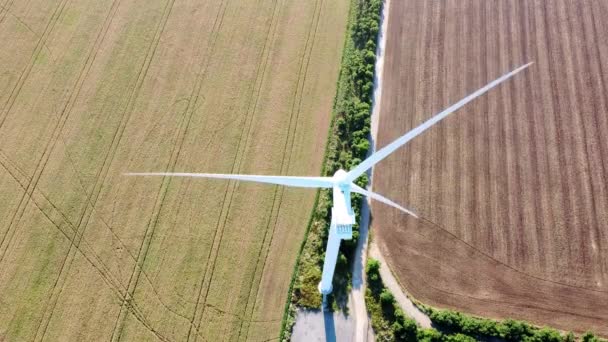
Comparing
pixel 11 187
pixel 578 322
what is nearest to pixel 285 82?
pixel 11 187

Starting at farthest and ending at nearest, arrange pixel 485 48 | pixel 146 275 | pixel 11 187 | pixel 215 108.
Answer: pixel 485 48
pixel 215 108
pixel 11 187
pixel 146 275

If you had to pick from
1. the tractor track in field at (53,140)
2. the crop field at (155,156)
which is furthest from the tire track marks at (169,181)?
the tractor track in field at (53,140)

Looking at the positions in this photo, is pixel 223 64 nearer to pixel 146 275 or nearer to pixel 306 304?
pixel 146 275

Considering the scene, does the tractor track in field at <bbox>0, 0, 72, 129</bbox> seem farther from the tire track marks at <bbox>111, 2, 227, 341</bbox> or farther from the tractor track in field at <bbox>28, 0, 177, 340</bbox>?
the tire track marks at <bbox>111, 2, 227, 341</bbox>

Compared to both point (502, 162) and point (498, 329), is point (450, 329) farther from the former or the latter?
point (502, 162)

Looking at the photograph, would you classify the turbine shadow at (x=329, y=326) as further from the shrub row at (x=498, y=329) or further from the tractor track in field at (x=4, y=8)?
the tractor track in field at (x=4, y=8)

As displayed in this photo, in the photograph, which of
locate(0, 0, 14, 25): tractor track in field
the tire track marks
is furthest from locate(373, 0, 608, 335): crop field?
locate(0, 0, 14, 25): tractor track in field
